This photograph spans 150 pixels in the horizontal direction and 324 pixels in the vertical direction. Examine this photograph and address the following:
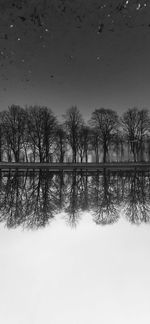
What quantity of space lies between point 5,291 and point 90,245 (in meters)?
1.84

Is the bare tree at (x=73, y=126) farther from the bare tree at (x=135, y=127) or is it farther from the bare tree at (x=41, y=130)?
the bare tree at (x=135, y=127)

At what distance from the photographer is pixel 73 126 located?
161 feet

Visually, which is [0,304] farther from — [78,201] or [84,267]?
[78,201]

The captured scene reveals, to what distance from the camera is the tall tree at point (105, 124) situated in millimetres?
47812

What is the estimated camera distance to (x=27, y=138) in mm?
→ 44875

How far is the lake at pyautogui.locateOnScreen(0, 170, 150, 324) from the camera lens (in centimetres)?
251

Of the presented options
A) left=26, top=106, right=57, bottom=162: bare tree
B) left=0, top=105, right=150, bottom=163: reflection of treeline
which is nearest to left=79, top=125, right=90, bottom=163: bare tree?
left=0, top=105, right=150, bottom=163: reflection of treeline

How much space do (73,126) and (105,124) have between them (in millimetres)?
6897

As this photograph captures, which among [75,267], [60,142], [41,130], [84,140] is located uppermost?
[41,130]

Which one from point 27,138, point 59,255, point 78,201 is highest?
point 27,138

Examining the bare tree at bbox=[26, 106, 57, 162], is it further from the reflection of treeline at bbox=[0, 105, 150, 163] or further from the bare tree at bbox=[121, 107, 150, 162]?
the bare tree at bbox=[121, 107, 150, 162]

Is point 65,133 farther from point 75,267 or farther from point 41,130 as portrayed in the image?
point 75,267

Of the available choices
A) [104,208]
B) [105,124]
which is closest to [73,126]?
[105,124]

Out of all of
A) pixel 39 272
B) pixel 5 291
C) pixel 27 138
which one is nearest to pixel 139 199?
pixel 39 272
